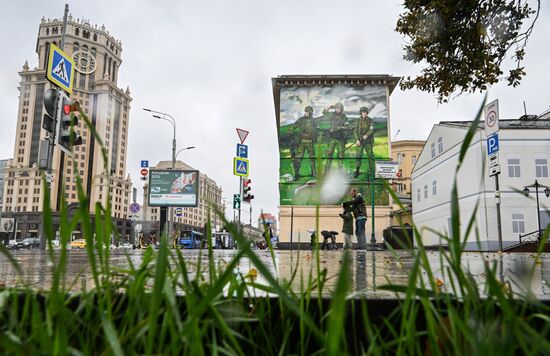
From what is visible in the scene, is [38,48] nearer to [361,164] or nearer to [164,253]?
[361,164]

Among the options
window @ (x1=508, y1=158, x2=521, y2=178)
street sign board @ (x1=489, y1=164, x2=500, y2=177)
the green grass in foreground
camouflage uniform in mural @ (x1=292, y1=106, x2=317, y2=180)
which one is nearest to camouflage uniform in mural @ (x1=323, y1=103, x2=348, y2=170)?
camouflage uniform in mural @ (x1=292, y1=106, x2=317, y2=180)

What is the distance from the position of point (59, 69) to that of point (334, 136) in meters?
32.5

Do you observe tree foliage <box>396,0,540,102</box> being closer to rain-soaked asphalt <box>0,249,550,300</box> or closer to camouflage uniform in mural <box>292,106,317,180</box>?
Answer: rain-soaked asphalt <box>0,249,550,300</box>

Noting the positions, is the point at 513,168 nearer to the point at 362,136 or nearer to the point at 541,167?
the point at 541,167

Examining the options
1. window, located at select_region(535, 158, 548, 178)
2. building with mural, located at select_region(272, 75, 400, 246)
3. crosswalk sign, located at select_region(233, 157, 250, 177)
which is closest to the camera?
crosswalk sign, located at select_region(233, 157, 250, 177)

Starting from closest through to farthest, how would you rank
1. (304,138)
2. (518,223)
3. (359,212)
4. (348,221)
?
1. (348,221)
2. (359,212)
3. (518,223)
4. (304,138)

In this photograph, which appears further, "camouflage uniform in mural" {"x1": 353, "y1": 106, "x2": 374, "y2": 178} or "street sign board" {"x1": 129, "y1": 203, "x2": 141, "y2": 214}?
"camouflage uniform in mural" {"x1": 353, "y1": 106, "x2": 374, "y2": 178}

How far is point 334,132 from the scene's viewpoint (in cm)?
4066

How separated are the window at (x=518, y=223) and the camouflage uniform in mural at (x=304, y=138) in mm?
17580

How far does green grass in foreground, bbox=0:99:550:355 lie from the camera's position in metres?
0.70

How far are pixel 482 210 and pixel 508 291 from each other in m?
30.2

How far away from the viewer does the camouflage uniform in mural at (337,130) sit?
40031 mm

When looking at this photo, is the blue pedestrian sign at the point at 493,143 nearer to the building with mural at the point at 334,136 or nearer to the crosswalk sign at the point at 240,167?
the crosswalk sign at the point at 240,167

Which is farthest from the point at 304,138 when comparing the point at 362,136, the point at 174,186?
the point at 174,186
